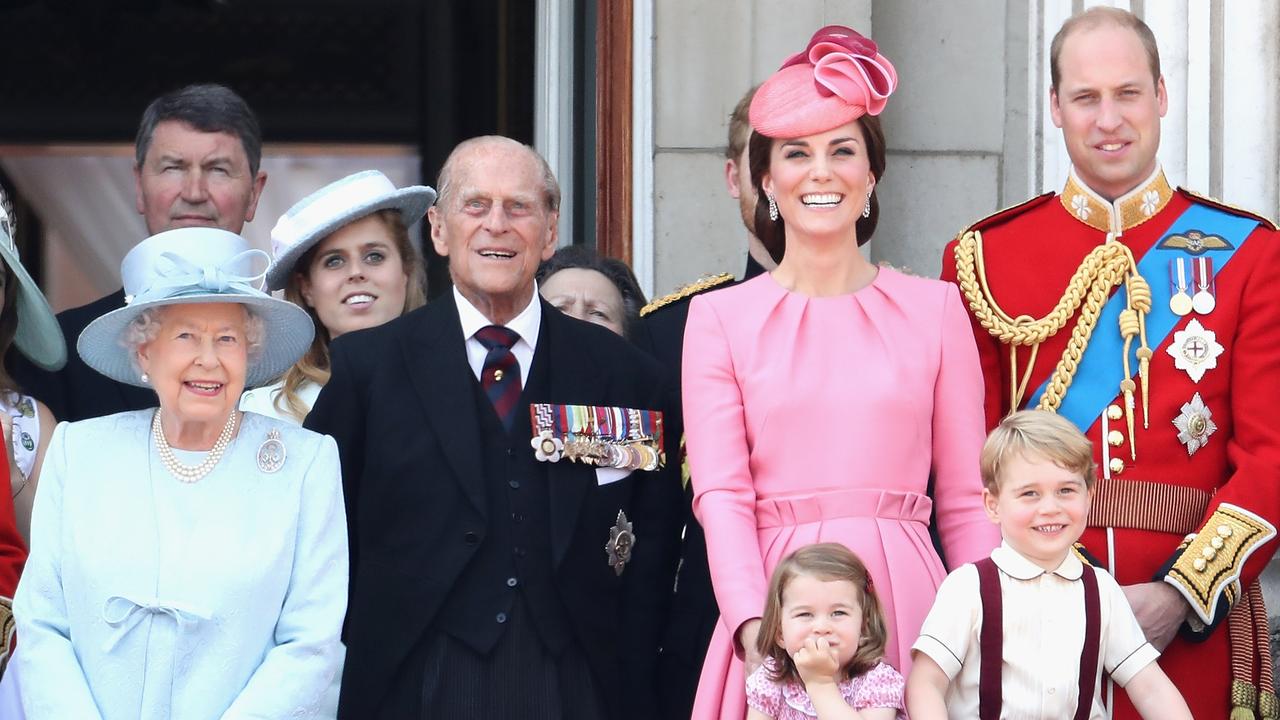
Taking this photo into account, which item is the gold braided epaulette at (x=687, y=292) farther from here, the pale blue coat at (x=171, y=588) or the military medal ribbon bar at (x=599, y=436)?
the pale blue coat at (x=171, y=588)

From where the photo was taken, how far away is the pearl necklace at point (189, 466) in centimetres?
436

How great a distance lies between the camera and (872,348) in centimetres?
423

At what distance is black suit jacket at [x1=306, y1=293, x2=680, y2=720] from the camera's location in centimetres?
450

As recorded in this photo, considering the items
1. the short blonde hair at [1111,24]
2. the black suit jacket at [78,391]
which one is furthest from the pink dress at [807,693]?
the black suit jacket at [78,391]

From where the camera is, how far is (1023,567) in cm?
403

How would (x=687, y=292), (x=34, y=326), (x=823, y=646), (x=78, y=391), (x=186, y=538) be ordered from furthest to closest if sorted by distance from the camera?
(x=687, y=292)
(x=78, y=391)
(x=34, y=326)
(x=186, y=538)
(x=823, y=646)

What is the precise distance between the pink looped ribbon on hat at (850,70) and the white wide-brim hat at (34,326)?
177 centimetres

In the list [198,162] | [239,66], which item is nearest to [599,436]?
[198,162]

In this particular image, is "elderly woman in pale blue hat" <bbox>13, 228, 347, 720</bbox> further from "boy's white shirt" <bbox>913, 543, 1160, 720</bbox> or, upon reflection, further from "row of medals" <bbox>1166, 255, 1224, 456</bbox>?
"row of medals" <bbox>1166, 255, 1224, 456</bbox>

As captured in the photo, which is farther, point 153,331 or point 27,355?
point 27,355

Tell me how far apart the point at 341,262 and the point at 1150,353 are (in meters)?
1.84

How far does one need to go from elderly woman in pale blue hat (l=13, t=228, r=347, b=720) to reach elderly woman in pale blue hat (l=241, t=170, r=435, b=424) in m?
0.65

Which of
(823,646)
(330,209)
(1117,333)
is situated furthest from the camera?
(330,209)

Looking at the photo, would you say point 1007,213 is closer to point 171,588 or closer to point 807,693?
point 807,693
